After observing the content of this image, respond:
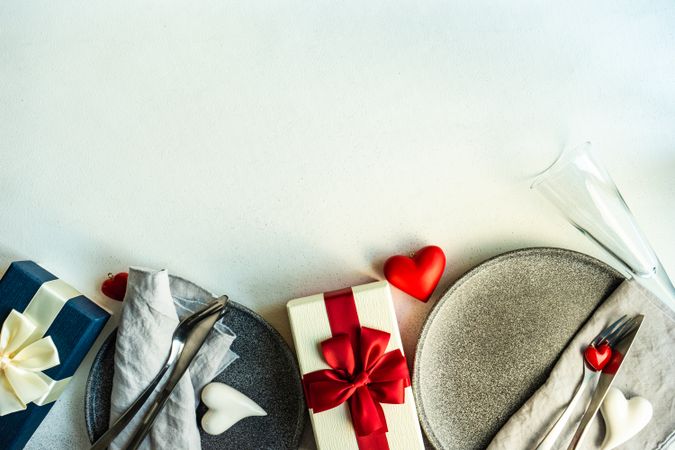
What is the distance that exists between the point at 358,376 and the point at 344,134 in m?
0.34

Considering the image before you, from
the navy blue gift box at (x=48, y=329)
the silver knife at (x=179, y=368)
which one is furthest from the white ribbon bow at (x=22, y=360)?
the silver knife at (x=179, y=368)

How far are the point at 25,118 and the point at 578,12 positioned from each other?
83cm

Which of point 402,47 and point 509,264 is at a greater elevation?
point 402,47

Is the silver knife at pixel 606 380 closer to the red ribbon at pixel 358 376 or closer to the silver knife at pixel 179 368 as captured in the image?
the red ribbon at pixel 358 376

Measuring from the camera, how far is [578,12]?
789 mm

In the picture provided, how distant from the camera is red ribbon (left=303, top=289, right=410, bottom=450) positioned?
680mm

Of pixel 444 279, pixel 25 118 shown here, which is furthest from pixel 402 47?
pixel 25 118

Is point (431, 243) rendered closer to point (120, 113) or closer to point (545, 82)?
point (545, 82)

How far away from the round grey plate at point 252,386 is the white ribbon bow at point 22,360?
62 millimetres

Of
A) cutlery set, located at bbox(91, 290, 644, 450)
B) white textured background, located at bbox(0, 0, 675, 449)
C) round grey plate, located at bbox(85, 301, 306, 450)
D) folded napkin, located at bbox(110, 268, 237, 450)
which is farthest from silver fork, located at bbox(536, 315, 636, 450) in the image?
folded napkin, located at bbox(110, 268, 237, 450)

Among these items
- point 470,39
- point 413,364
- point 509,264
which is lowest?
point 413,364

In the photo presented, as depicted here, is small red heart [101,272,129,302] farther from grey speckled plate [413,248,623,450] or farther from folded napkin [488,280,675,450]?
folded napkin [488,280,675,450]

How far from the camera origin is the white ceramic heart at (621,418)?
2.35ft

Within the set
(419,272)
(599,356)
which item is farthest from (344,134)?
(599,356)
